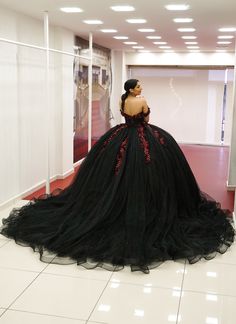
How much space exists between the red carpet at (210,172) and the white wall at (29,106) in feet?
1.34

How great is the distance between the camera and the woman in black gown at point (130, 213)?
12.5ft

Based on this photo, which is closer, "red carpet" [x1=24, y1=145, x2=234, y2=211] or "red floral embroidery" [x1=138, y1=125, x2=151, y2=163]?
"red floral embroidery" [x1=138, y1=125, x2=151, y2=163]

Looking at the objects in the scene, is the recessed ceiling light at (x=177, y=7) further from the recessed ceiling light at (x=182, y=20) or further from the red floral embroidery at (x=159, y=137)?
the red floral embroidery at (x=159, y=137)

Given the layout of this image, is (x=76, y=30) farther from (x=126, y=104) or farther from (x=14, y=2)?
(x=126, y=104)

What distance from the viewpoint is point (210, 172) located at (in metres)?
7.84

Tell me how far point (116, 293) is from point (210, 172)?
5010 millimetres

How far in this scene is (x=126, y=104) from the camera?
4559mm

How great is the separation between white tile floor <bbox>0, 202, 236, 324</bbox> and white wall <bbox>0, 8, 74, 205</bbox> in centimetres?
193

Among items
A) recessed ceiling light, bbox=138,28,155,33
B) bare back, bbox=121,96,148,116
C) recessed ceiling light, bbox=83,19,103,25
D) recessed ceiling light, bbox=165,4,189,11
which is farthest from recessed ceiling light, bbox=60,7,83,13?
recessed ceiling light, bbox=138,28,155,33

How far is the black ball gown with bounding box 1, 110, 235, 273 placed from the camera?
3805 mm

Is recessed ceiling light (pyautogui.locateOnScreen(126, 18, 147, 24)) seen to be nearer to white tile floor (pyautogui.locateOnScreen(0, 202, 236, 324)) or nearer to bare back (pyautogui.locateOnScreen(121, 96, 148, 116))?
bare back (pyautogui.locateOnScreen(121, 96, 148, 116))

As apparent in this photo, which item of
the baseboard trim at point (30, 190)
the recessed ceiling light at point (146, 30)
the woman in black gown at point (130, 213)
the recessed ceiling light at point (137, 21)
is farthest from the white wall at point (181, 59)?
the woman in black gown at point (130, 213)

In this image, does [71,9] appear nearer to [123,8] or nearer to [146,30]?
[123,8]

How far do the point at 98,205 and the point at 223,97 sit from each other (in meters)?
8.06
